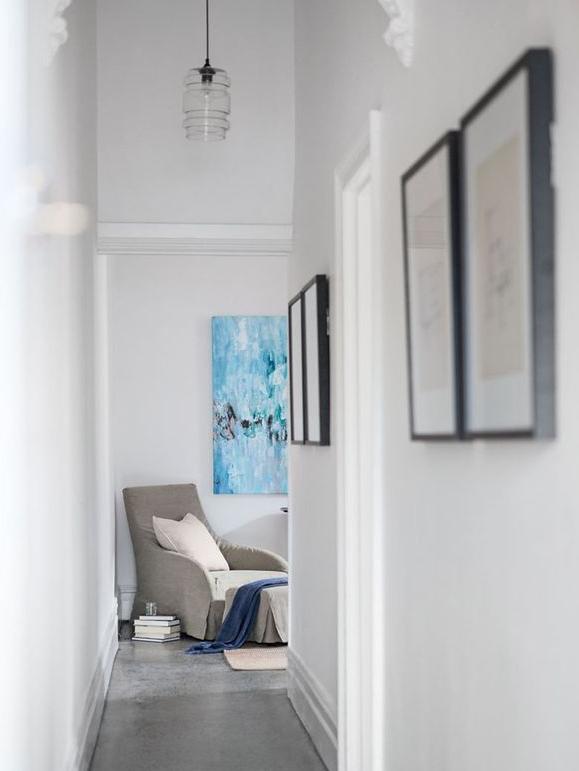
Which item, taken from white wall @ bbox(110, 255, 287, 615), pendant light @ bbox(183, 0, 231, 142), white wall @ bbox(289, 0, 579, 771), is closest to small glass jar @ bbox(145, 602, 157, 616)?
white wall @ bbox(110, 255, 287, 615)

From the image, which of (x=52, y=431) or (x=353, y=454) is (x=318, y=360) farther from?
(x=52, y=431)

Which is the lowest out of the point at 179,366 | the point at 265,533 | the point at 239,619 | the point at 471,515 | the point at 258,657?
the point at 258,657

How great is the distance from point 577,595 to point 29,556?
1.50m

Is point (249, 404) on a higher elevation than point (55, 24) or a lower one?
lower

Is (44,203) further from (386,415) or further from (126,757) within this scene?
(126,757)

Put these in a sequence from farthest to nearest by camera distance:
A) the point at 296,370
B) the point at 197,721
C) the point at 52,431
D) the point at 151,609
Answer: the point at 151,609
the point at 197,721
the point at 296,370
the point at 52,431

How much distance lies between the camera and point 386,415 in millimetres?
3273

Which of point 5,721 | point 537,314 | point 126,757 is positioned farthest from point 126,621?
point 537,314

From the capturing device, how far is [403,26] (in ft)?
9.65

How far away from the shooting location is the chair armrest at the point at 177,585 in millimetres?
7656

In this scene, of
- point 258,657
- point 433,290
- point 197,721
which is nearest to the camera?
point 433,290

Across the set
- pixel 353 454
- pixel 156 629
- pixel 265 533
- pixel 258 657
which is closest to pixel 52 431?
pixel 353 454

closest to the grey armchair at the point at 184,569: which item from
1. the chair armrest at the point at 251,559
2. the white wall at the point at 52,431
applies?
the chair armrest at the point at 251,559

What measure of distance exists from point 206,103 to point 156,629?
12.6 ft
